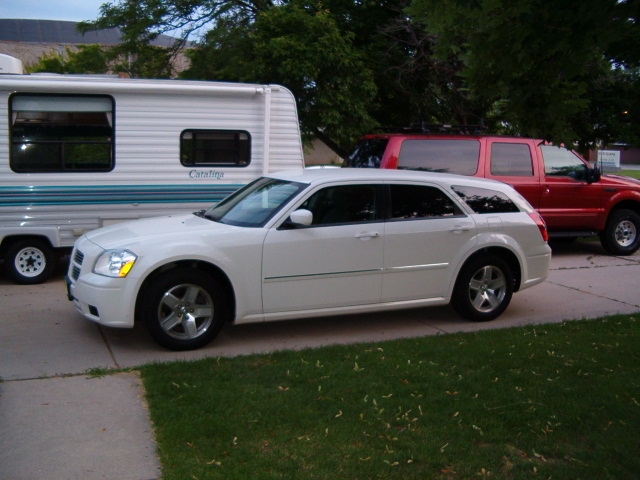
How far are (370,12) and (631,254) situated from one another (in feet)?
22.1

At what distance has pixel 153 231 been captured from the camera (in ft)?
23.6

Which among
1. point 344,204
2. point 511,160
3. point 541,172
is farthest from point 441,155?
point 344,204

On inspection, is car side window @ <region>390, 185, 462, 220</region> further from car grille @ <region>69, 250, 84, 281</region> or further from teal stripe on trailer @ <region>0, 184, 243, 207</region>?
teal stripe on trailer @ <region>0, 184, 243, 207</region>

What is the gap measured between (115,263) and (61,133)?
13.2ft

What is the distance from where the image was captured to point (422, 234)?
783 centimetres

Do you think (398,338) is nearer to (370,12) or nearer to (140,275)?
(140,275)

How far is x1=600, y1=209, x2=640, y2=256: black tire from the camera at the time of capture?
1292 cm

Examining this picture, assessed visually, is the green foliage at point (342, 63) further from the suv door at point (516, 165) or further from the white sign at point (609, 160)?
the white sign at point (609, 160)

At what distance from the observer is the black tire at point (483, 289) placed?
8.15 m

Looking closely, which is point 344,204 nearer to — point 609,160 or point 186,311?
point 186,311

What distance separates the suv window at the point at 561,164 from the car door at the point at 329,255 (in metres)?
5.63

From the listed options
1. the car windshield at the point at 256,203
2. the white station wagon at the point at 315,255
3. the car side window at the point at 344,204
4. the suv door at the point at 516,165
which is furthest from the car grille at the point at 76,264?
the suv door at the point at 516,165

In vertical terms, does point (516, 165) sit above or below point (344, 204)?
above

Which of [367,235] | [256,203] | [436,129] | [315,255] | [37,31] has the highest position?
[37,31]
